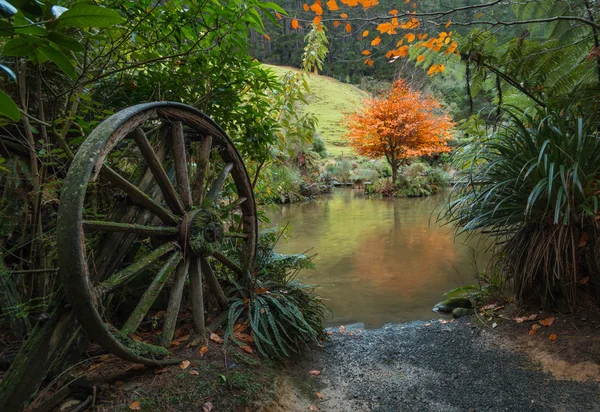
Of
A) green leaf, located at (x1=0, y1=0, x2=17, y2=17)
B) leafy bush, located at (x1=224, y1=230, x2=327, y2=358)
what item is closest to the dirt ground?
leafy bush, located at (x1=224, y1=230, x2=327, y2=358)

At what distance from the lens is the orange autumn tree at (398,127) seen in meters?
16.3

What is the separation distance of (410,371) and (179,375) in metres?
1.68

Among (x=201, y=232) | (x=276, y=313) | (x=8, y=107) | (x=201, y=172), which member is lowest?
(x=276, y=313)

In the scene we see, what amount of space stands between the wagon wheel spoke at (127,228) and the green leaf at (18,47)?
1.17 meters

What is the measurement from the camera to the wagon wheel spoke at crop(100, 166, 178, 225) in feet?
6.07

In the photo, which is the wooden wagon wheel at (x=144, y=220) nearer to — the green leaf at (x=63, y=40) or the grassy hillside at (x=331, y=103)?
the green leaf at (x=63, y=40)

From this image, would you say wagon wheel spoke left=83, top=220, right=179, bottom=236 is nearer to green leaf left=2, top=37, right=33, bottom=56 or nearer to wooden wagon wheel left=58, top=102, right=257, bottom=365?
wooden wagon wheel left=58, top=102, right=257, bottom=365

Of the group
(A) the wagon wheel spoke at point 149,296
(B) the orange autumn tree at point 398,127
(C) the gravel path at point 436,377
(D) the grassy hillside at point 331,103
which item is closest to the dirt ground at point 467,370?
(C) the gravel path at point 436,377

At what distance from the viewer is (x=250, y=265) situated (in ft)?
10.0

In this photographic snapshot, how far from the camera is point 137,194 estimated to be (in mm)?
2023

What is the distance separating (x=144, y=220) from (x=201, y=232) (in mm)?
344

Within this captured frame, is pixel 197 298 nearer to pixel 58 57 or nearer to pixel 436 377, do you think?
pixel 436 377

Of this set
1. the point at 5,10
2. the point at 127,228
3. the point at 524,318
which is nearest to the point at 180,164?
the point at 127,228

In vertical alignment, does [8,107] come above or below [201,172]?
above
